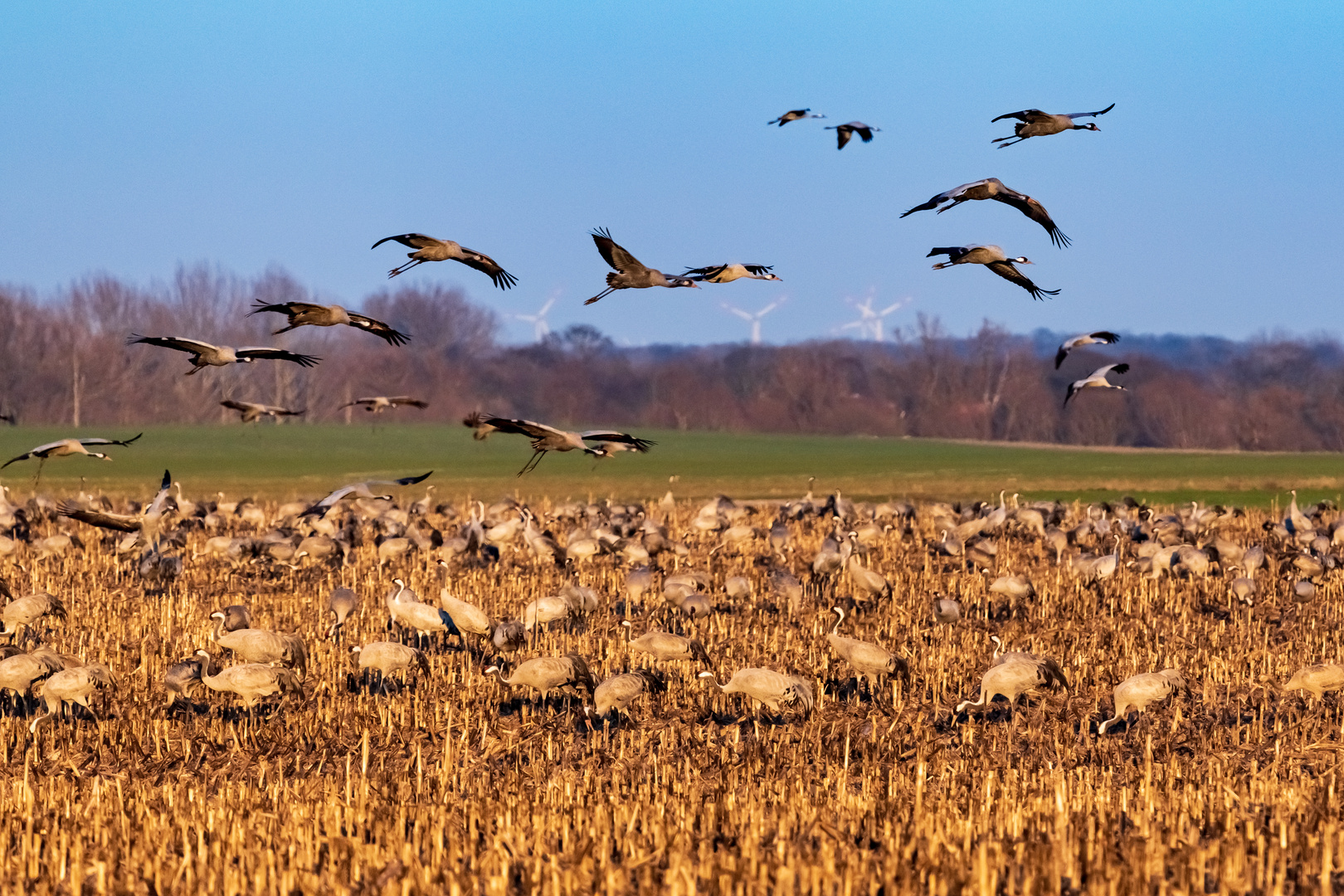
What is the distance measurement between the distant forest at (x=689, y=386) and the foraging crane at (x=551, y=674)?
283 ft

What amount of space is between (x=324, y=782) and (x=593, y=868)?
2.56 metres

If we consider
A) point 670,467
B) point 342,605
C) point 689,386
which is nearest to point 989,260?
point 342,605

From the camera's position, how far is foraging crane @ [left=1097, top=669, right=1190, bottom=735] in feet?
37.9

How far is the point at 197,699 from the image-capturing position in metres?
12.1

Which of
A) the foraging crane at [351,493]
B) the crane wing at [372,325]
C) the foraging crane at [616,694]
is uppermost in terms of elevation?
the crane wing at [372,325]

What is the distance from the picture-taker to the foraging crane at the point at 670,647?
13.8 meters

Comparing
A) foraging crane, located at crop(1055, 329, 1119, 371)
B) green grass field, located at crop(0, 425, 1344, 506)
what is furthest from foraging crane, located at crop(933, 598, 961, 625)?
green grass field, located at crop(0, 425, 1344, 506)

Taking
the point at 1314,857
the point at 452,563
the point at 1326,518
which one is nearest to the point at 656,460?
the point at 1326,518

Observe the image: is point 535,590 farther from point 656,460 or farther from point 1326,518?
point 656,460

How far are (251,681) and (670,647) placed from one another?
3.58 m

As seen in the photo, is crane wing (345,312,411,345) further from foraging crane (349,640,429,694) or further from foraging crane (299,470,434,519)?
foraging crane (349,640,429,694)

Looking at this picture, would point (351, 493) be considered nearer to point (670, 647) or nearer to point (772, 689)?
point (670, 647)

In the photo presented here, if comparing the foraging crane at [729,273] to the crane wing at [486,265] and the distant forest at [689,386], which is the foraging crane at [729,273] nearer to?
the crane wing at [486,265]

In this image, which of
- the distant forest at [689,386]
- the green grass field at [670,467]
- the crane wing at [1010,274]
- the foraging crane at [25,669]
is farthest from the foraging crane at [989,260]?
the distant forest at [689,386]
